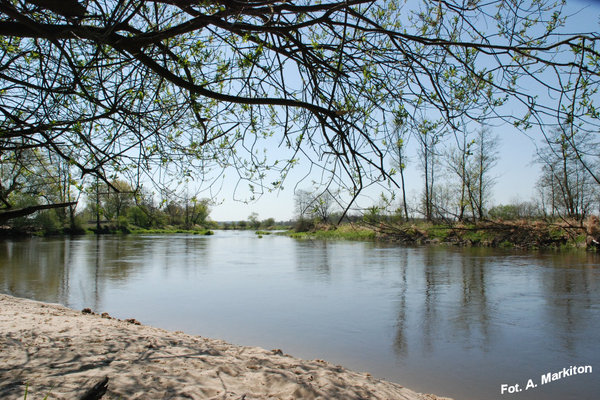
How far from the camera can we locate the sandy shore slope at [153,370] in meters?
2.93

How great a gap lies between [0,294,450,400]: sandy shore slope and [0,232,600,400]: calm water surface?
1.18m

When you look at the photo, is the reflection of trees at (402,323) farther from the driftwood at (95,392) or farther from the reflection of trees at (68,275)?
the reflection of trees at (68,275)

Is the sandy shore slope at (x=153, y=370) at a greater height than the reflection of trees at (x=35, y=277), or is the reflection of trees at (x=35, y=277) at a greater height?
the sandy shore slope at (x=153, y=370)

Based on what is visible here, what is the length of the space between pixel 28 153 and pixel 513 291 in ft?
33.2

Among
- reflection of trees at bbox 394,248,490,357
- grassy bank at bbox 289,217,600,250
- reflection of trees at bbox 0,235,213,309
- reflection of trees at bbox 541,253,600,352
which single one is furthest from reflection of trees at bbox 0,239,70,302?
reflection of trees at bbox 541,253,600,352

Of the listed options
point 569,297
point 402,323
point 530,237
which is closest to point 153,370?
point 402,323

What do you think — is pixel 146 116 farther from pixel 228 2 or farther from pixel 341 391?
pixel 341 391

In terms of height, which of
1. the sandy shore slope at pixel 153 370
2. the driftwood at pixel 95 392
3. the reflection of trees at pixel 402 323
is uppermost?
the driftwood at pixel 95 392

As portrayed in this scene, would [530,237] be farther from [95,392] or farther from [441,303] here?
[95,392]

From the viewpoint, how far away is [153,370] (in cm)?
346

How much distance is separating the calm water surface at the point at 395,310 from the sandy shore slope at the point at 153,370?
1183 millimetres

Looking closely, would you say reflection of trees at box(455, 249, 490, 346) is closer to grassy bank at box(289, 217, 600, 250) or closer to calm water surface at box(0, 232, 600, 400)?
calm water surface at box(0, 232, 600, 400)

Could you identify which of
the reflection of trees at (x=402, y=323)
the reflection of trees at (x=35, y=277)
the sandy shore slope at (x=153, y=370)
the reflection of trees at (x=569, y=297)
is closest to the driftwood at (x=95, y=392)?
the sandy shore slope at (x=153, y=370)

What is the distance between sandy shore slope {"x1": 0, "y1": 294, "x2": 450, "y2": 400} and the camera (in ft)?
9.61
